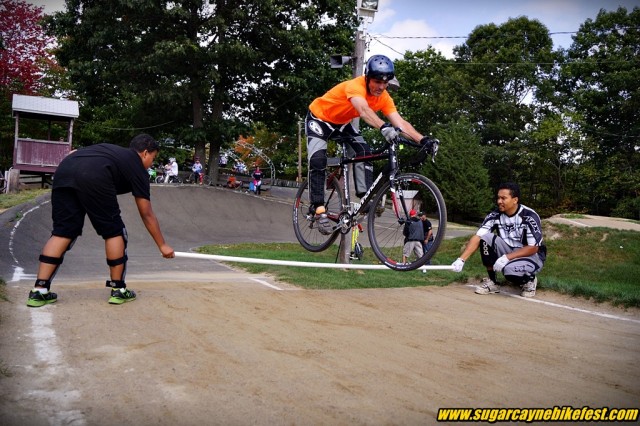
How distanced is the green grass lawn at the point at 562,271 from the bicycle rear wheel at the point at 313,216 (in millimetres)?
1404

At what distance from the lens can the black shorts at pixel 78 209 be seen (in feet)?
19.2

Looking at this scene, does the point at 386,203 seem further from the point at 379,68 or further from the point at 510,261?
the point at 510,261

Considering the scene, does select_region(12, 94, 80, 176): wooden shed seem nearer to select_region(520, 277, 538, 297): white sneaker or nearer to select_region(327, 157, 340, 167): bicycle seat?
select_region(327, 157, 340, 167): bicycle seat

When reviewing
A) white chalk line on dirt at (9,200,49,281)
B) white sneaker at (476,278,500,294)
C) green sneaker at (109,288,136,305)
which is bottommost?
white chalk line on dirt at (9,200,49,281)

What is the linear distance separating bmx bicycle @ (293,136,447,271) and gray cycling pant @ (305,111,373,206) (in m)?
0.09

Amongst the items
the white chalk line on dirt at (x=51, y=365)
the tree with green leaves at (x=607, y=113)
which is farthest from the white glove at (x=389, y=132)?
the tree with green leaves at (x=607, y=113)

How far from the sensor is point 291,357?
4.33 meters

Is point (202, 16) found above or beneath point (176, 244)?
above

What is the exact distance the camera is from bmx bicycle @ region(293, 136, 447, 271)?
18.5 ft

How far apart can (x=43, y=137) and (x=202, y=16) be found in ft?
53.9

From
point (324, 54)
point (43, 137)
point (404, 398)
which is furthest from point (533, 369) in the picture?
point (43, 137)

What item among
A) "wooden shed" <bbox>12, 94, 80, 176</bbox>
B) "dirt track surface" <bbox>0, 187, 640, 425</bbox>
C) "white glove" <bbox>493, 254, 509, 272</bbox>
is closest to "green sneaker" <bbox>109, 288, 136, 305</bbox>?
"dirt track surface" <bbox>0, 187, 640, 425</bbox>

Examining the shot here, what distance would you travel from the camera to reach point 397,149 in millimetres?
5883

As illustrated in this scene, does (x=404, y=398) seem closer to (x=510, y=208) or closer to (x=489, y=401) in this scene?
(x=489, y=401)
